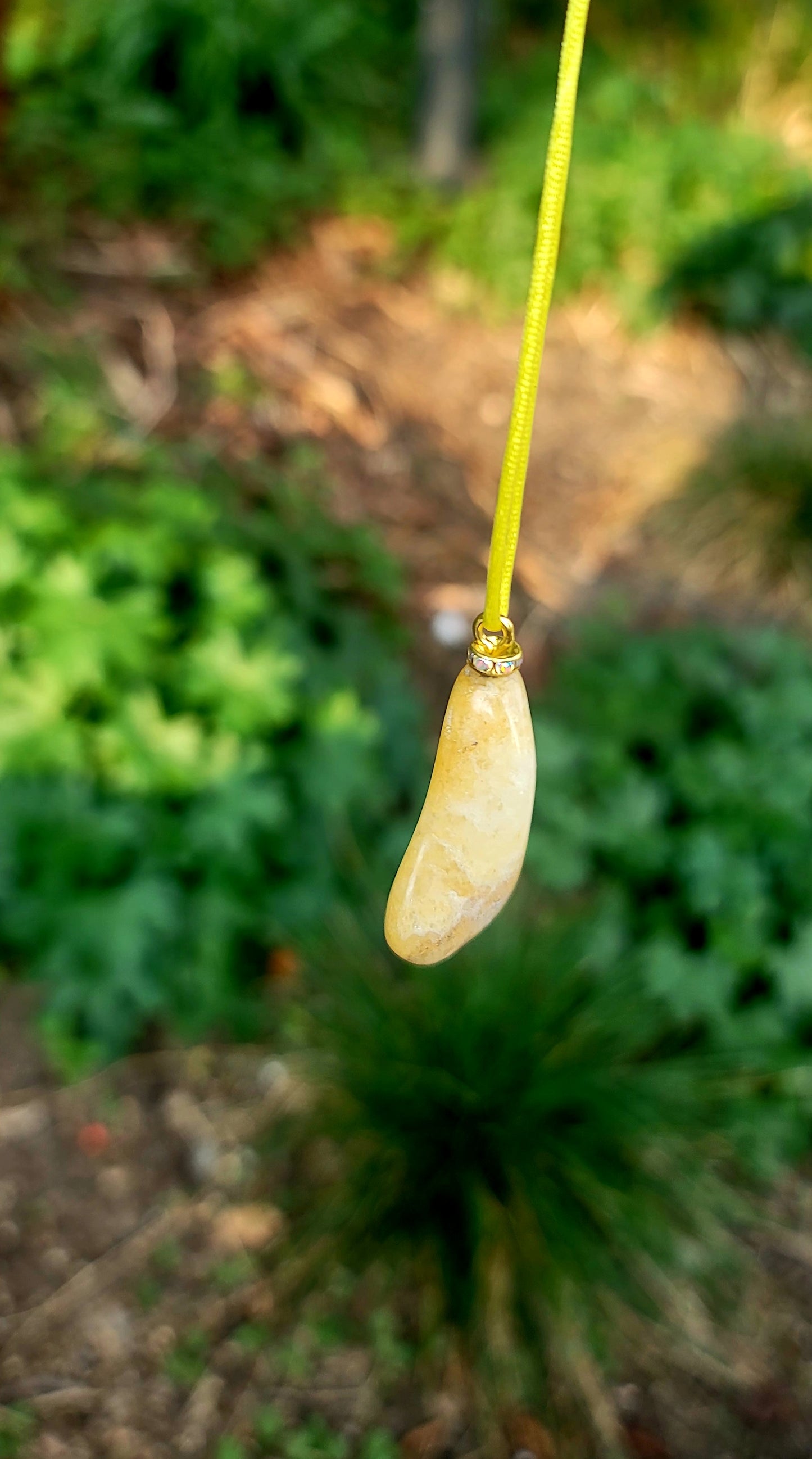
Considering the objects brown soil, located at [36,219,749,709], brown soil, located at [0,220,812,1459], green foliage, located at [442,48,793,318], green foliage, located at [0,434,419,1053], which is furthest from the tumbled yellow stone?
green foliage, located at [442,48,793,318]

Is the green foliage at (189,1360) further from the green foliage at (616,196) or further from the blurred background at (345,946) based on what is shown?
the green foliage at (616,196)

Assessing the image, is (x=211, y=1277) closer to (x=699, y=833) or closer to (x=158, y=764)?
(x=158, y=764)

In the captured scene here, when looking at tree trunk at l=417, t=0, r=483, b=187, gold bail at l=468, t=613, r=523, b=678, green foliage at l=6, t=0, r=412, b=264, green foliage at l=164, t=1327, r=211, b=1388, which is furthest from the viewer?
tree trunk at l=417, t=0, r=483, b=187

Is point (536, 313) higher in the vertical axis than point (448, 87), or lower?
lower

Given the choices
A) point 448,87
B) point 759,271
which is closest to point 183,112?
point 448,87

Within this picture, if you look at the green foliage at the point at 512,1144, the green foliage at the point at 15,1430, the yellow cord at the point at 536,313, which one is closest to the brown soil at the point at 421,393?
the green foliage at the point at 512,1144

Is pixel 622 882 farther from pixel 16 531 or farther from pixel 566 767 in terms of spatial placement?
pixel 16 531

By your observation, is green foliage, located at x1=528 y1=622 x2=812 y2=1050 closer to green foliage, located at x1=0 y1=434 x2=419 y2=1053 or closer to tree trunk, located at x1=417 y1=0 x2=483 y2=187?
green foliage, located at x1=0 y1=434 x2=419 y2=1053
